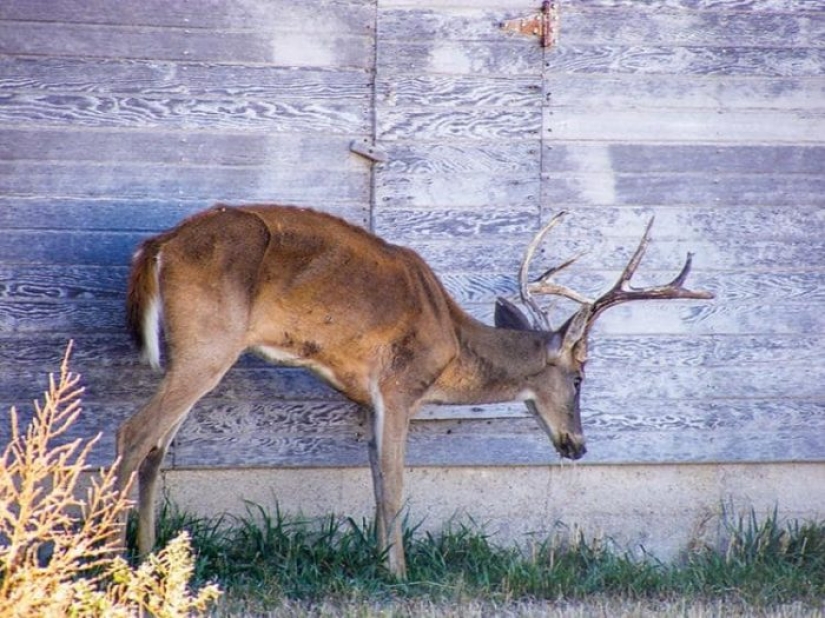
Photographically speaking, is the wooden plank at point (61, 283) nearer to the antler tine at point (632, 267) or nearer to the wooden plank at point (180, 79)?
the wooden plank at point (180, 79)

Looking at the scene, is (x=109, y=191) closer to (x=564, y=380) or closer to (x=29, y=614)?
(x=564, y=380)

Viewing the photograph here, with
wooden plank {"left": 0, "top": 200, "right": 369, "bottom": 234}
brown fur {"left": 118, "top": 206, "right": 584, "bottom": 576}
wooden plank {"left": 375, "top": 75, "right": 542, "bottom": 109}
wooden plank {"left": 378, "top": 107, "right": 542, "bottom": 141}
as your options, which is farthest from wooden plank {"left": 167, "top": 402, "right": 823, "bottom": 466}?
wooden plank {"left": 375, "top": 75, "right": 542, "bottom": 109}

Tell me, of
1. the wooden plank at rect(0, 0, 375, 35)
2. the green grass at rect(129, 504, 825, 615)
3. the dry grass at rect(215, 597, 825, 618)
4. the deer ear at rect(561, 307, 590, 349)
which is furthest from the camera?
the deer ear at rect(561, 307, 590, 349)

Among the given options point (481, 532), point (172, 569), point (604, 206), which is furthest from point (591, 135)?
point (172, 569)

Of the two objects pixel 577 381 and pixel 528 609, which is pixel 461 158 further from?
pixel 528 609

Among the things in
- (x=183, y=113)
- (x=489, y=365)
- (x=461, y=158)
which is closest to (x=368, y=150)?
(x=461, y=158)

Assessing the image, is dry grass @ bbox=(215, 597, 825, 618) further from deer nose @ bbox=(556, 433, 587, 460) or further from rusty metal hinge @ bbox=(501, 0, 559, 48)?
rusty metal hinge @ bbox=(501, 0, 559, 48)

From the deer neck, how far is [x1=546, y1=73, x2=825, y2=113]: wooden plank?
1262mm

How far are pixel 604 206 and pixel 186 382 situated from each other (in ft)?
8.39

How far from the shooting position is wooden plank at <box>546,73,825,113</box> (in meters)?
7.82

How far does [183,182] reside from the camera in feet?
24.2

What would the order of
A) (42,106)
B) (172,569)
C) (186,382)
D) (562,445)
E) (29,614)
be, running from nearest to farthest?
(29,614), (172,569), (186,382), (42,106), (562,445)

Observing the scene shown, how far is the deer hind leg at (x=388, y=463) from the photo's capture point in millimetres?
7281

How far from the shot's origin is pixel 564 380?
7.77m
